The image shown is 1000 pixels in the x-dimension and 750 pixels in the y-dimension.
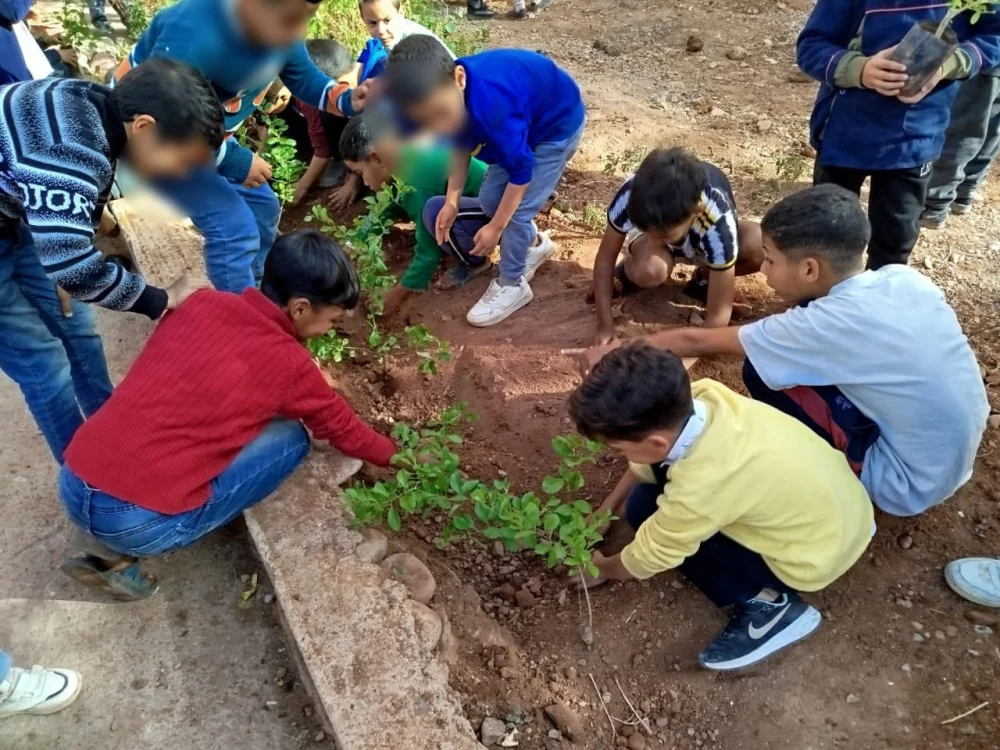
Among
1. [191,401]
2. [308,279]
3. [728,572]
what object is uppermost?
[308,279]

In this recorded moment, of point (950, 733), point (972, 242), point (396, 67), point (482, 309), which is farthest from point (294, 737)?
point (972, 242)

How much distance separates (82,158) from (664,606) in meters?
2.05

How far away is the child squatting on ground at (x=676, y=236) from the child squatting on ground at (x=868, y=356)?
0.51m

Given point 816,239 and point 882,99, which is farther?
point 882,99

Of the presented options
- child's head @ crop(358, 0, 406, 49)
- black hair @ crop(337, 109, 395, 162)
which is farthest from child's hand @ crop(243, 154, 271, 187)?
child's head @ crop(358, 0, 406, 49)

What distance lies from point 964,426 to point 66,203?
8.05 ft

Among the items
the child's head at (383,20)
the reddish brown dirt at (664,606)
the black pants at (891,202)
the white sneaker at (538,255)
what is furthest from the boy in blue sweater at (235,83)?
the black pants at (891,202)

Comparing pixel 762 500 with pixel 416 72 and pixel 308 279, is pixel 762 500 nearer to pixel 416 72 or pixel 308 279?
pixel 308 279

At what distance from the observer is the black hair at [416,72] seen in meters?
2.77

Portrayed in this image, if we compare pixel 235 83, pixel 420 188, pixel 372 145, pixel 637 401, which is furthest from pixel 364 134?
pixel 637 401

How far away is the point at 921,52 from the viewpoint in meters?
2.53

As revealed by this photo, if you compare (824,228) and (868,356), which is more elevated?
(824,228)

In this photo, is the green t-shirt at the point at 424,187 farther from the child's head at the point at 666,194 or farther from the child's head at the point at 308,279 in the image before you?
the child's head at the point at 308,279

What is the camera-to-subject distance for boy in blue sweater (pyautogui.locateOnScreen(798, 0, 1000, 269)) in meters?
2.64
